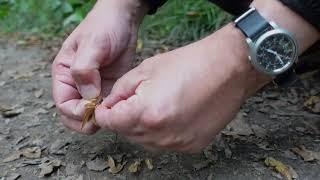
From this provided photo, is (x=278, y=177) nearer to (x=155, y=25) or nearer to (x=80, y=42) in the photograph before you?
(x=80, y=42)

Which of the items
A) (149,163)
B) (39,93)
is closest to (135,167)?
(149,163)

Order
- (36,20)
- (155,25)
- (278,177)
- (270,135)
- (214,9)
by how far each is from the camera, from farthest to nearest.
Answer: (36,20), (155,25), (214,9), (270,135), (278,177)

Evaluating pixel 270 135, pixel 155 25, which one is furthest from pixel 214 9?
pixel 270 135

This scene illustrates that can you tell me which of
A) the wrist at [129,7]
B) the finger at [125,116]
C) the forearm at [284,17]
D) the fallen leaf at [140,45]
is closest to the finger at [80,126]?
the finger at [125,116]

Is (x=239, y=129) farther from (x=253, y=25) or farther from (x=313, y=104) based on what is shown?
(x=253, y=25)

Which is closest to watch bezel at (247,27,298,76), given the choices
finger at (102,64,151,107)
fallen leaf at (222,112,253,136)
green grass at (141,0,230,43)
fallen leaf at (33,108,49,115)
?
finger at (102,64,151,107)
